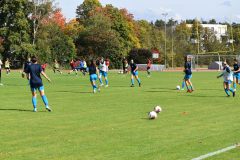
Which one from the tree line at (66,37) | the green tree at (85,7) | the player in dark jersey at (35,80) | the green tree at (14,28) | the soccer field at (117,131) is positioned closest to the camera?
the soccer field at (117,131)

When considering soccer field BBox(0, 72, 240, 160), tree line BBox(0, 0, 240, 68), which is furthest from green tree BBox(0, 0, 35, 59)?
soccer field BBox(0, 72, 240, 160)

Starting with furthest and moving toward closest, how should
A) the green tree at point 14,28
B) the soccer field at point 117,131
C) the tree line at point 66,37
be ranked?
the tree line at point 66,37 → the green tree at point 14,28 → the soccer field at point 117,131

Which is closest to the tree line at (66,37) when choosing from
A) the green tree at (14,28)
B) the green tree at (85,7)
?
the green tree at (14,28)

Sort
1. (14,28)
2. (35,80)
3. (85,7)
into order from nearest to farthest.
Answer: (35,80)
(14,28)
(85,7)

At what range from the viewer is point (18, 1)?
3223 inches

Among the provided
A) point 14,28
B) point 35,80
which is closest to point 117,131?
point 35,80

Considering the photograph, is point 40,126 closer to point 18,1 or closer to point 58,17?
point 18,1

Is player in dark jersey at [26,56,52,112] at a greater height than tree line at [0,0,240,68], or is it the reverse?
tree line at [0,0,240,68]

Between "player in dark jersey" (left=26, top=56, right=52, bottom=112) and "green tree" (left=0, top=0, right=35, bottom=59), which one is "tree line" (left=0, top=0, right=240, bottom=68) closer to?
"green tree" (left=0, top=0, right=35, bottom=59)

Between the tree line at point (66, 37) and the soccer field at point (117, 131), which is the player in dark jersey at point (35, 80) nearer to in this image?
the soccer field at point (117, 131)

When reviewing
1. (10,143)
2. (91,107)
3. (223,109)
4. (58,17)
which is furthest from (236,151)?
(58,17)

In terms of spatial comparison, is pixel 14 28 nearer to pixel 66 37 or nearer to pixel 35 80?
pixel 66 37

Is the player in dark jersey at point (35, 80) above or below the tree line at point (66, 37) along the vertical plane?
below

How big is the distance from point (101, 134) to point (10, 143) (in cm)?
235
